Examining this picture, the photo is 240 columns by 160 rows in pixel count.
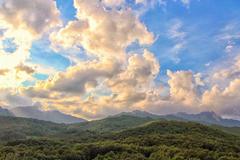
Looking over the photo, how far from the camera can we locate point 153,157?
196125 millimetres

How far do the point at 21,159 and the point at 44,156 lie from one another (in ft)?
42.2

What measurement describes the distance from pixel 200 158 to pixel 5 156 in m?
103

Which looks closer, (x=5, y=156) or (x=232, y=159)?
(x=232, y=159)

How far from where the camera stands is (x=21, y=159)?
188 metres

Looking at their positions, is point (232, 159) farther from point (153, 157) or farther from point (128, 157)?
point (128, 157)

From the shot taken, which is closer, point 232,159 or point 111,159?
point 232,159

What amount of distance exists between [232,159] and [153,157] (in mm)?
40137

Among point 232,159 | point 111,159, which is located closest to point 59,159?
point 111,159

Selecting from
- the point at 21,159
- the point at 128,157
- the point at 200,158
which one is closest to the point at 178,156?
the point at 200,158

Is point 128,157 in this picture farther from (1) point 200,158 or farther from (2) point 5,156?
(2) point 5,156

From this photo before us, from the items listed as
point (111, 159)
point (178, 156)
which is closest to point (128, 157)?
point (111, 159)

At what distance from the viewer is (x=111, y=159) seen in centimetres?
19525

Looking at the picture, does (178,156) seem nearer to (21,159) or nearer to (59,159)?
(59,159)

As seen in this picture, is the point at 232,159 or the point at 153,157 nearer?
the point at 232,159
